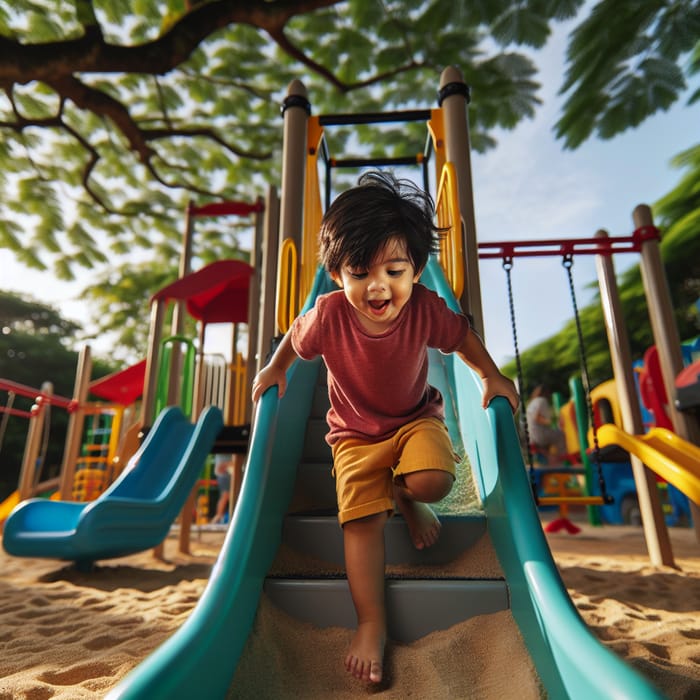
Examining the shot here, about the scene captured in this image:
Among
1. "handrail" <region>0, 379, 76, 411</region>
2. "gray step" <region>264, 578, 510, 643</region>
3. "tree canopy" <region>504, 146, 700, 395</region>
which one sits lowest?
"gray step" <region>264, 578, 510, 643</region>

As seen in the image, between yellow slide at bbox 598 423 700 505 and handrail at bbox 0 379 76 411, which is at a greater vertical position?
handrail at bbox 0 379 76 411

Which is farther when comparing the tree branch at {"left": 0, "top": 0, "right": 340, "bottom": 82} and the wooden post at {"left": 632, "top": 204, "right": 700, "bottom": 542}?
the tree branch at {"left": 0, "top": 0, "right": 340, "bottom": 82}

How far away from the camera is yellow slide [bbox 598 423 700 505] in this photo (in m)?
2.47

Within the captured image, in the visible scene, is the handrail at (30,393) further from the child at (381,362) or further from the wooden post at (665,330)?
the wooden post at (665,330)

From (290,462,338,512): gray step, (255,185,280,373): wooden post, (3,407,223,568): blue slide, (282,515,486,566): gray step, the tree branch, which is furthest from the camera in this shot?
the tree branch

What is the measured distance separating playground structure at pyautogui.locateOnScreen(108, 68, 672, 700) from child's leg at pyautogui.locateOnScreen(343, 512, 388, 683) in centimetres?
8

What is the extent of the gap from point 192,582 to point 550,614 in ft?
9.75

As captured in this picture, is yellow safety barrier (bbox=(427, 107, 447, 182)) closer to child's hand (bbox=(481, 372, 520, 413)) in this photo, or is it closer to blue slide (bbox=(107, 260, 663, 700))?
blue slide (bbox=(107, 260, 663, 700))

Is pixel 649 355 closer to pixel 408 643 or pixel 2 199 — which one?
pixel 408 643

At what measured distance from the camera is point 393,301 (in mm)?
1424

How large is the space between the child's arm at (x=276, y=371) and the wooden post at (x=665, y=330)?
2836 mm

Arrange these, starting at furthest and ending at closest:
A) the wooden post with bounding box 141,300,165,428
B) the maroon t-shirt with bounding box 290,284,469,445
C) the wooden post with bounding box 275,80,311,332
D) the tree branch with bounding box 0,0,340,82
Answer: the tree branch with bounding box 0,0,340,82
the wooden post with bounding box 141,300,165,428
the wooden post with bounding box 275,80,311,332
the maroon t-shirt with bounding box 290,284,469,445

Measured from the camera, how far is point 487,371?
5.17ft

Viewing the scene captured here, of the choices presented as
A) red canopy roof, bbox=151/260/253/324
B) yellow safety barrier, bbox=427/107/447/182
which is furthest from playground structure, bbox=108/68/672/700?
red canopy roof, bbox=151/260/253/324
